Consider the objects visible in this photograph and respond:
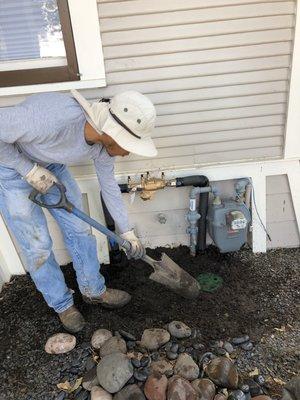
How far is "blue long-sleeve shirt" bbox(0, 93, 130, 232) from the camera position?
1923 millimetres

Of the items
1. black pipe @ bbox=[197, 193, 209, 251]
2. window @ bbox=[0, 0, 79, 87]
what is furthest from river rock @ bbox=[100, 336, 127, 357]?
window @ bbox=[0, 0, 79, 87]

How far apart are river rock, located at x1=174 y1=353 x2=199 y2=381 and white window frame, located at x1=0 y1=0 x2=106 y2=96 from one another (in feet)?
5.96

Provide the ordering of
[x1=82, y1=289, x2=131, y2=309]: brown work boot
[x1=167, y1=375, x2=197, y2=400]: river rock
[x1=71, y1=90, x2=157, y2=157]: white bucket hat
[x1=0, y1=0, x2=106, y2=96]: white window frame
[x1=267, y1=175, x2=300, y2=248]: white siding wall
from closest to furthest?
[x1=71, y1=90, x2=157, y2=157]: white bucket hat
[x1=167, y1=375, x2=197, y2=400]: river rock
[x1=0, y1=0, x2=106, y2=96]: white window frame
[x1=82, y1=289, x2=131, y2=309]: brown work boot
[x1=267, y1=175, x2=300, y2=248]: white siding wall

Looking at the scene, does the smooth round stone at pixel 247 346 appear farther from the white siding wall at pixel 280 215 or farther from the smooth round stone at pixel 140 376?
the white siding wall at pixel 280 215

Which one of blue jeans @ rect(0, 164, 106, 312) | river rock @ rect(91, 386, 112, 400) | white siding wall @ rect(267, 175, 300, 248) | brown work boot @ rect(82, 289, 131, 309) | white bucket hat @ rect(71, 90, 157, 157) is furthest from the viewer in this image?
white siding wall @ rect(267, 175, 300, 248)

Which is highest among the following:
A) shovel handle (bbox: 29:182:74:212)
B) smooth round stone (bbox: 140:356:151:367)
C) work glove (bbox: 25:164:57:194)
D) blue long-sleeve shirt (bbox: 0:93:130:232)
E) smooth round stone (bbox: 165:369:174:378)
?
blue long-sleeve shirt (bbox: 0:93:130:232)

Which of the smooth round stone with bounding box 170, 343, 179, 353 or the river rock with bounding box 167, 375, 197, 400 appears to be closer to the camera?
the river rock with bounding box 167, 375, 197, 400

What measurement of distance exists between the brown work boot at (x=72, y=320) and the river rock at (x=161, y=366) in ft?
2.00

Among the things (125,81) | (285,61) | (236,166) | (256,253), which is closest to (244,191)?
(236,166)

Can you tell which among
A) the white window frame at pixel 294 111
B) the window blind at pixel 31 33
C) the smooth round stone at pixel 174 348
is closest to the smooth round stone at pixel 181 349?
the smooth round stone at pixel 174 348

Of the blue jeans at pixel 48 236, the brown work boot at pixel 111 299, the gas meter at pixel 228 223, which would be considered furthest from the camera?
the gas meter at pixel 228 223

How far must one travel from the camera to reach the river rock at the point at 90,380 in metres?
2.19

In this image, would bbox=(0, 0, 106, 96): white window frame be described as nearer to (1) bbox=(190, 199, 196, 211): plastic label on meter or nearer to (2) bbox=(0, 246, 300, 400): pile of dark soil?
(1) bbox=(190, 199, 196, 211): plastic label on meter

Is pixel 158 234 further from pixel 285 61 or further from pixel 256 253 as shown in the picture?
pixel 285 61
